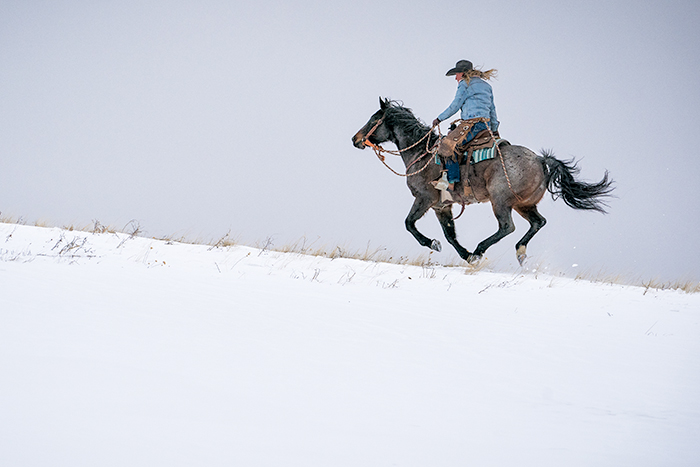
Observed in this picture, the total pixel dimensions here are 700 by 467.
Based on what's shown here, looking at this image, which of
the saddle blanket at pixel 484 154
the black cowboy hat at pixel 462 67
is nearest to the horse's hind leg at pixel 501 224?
the saddle blanket at pixel 484 154

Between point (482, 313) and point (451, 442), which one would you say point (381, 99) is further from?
point (451, 442)

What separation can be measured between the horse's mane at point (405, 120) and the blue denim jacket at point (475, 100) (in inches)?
30.0

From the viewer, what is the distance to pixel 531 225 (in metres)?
7.85

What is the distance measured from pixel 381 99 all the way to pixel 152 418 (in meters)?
7.91

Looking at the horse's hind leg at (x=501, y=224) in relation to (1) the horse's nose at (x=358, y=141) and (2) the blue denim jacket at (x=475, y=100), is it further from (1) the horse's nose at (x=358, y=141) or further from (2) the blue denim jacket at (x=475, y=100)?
(1) the horse's nose at (x=358, y=141)

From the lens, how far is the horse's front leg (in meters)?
8.10

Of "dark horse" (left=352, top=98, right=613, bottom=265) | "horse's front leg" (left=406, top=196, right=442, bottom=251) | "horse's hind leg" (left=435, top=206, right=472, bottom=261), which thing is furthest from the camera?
"horse's hind leg" (left=435, top=206, right=472, bottom=261)

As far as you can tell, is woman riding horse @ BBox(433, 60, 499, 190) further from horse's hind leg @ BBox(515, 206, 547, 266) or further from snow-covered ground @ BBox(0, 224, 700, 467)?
snow-covered ground @ BBox(0, 224, 700, 467)

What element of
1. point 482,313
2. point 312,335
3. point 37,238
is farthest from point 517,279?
point 37,238

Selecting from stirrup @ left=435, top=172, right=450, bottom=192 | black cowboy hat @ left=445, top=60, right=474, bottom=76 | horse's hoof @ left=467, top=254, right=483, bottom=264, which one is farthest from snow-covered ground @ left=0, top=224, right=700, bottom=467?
black cowboy hat @ left=445, top=60, right=474, bottom=76

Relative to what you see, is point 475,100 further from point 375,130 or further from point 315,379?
point 315,379

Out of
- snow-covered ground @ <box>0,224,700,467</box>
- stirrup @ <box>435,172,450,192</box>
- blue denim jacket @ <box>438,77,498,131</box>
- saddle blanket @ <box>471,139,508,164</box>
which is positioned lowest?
snow-covered ground @ <box>0,224,700,467</box>

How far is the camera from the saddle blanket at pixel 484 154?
7.43 meters

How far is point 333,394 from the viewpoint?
6.09ft
